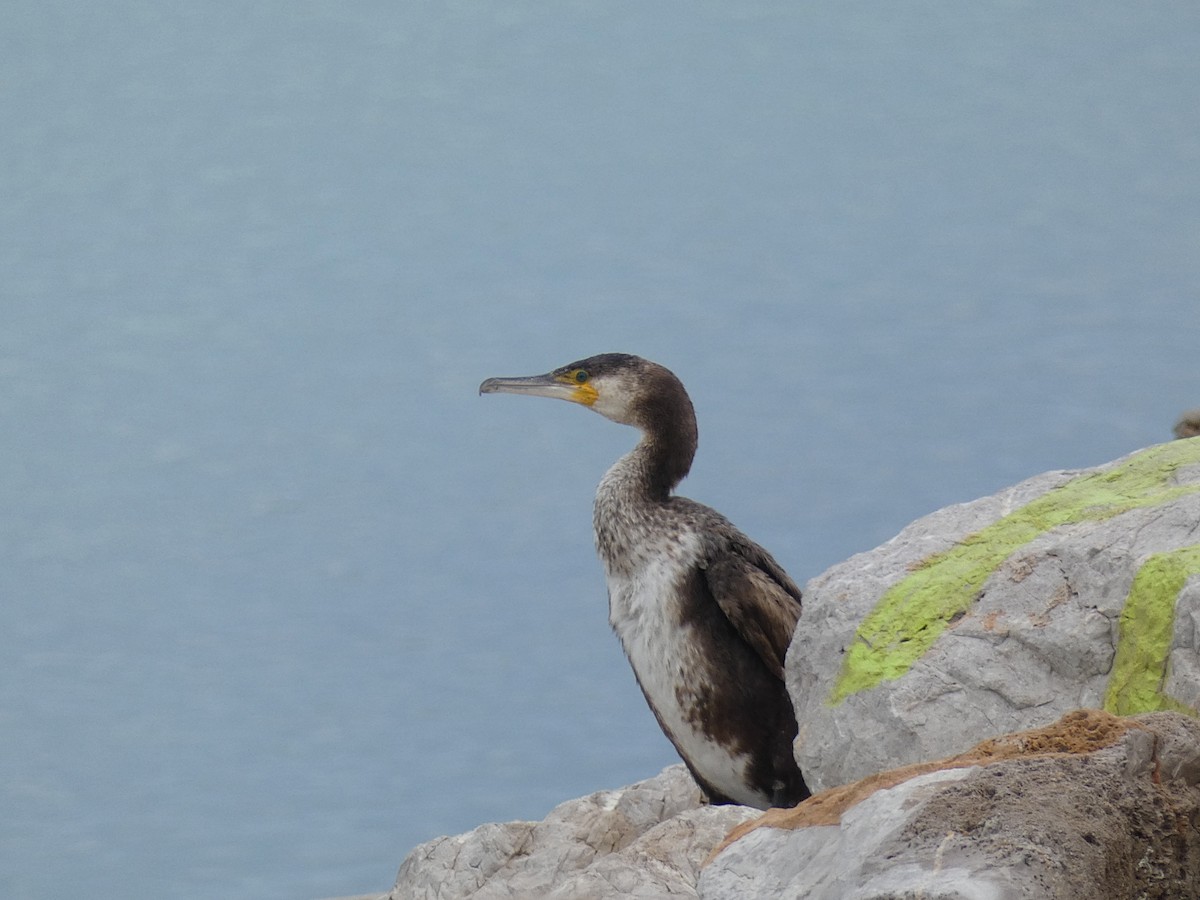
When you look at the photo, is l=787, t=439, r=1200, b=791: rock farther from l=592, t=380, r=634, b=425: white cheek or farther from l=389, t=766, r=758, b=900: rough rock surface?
l=592, t=380, r=634, b=425: white cheek

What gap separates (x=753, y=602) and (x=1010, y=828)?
215 cm

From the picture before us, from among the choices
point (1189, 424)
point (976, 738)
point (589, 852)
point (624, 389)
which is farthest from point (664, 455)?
point (1189, 424)

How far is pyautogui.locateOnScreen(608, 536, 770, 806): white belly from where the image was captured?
4516mm

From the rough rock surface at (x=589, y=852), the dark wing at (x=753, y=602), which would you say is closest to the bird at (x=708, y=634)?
the dark wing at (x=753, y=602)

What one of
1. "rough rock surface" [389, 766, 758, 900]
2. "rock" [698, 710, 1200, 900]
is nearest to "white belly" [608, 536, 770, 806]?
"rough rock surface" [389, 766, 758, 900]

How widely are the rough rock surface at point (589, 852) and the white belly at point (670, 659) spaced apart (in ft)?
0.70

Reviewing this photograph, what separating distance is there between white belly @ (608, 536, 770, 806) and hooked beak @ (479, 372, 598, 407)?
653mm

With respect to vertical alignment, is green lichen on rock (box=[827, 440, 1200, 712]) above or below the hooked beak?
below

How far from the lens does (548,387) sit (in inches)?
200

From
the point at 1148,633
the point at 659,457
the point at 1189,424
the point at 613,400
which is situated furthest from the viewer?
the point at 1189,424

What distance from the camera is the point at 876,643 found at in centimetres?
358

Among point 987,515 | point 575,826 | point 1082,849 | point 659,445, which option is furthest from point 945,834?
point 659,445

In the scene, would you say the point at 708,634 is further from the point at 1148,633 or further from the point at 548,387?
the point at 1148,633

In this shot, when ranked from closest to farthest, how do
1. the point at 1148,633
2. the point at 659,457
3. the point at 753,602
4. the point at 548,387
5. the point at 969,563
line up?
the point at 1148,633
the point at 969,563
the point at 753,602
the point at 659,457
the point at 548,387
